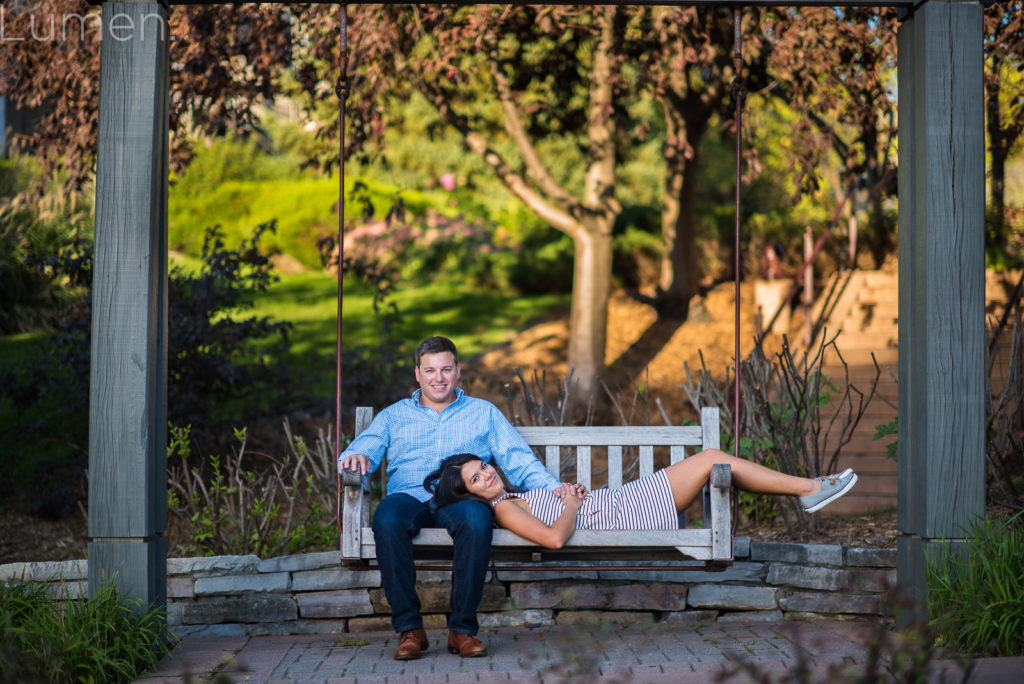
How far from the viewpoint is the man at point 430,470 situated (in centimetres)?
341

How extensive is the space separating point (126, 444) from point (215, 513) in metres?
1.38

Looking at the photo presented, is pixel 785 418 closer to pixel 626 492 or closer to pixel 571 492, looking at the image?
pixel 626 492

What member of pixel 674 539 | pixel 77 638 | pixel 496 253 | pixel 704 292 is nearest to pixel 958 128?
pixel 674 539

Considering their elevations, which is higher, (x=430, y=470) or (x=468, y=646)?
(x=430, y=470)

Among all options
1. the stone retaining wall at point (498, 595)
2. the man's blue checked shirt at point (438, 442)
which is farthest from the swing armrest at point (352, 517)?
the stone retaining wall at point (498, 595)

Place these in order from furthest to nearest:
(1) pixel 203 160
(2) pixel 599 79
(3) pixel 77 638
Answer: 1. (1) pixel 203 160
2. (2) pixel 599 79
3. (3) pixel 77 638

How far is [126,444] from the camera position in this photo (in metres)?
3.50

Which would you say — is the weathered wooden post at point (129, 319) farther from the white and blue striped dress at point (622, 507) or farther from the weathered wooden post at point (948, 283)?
the weathered wooden post at point (948, 283)

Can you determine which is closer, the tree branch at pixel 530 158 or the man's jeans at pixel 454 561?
the man's jeans at pixel 454 561

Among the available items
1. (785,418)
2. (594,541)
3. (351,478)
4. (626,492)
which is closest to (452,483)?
(351,478)

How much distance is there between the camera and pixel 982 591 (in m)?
3.33

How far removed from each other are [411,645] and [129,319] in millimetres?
1472

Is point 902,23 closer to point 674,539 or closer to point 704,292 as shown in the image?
point 674,539

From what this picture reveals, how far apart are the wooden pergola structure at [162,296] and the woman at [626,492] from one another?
1.30 ft
